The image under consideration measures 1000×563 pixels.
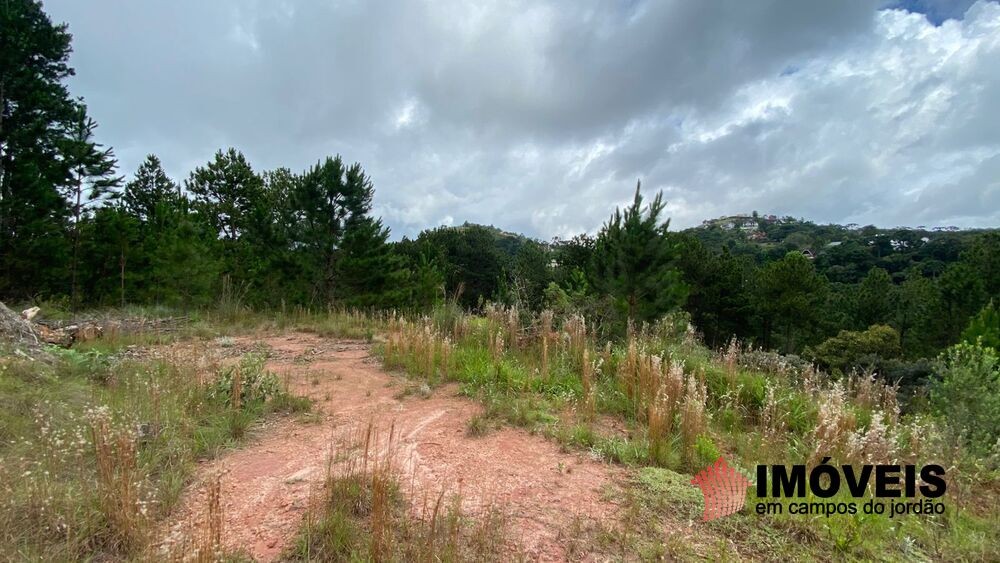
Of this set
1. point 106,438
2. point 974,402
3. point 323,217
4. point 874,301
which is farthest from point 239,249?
point 874,301

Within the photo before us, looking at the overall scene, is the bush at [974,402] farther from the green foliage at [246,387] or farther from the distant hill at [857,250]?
the distant hill at [857,250]

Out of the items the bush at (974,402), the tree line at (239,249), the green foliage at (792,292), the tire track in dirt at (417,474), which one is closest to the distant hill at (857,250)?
the green foliage at (792,292)

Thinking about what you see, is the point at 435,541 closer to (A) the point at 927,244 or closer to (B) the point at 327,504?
(B) the point at 327,504

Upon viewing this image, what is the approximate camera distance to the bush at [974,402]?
3.66m

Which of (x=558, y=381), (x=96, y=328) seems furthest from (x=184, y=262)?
(x=558, y=381)

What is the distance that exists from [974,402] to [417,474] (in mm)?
5407

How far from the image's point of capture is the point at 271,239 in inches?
675

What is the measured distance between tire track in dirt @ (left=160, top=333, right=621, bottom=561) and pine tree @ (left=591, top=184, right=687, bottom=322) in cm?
831

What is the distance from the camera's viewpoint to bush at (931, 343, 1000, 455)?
366 cm

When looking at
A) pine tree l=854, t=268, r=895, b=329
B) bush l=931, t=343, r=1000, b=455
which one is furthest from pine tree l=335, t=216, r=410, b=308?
pine tree l=854, t=268, r=895, b=329

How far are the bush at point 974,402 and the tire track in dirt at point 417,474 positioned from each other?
3590 mm

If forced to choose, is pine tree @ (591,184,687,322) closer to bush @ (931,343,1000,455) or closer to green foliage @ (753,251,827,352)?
bush @ (931,343,1000,455)

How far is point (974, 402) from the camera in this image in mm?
4039

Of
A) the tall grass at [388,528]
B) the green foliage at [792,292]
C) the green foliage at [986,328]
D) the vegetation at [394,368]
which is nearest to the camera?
the tall grass at [388,528]
